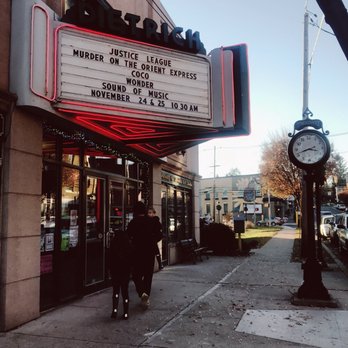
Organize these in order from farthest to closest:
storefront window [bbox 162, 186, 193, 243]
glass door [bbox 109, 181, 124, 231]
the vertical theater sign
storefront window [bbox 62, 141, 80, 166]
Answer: storefront window [bbox 162, 186, 193, 243] < glass door [bbox 109, 181, 124, 231] < storefront window [bbox 62, 141, 80, 166] < the vertical theater sign

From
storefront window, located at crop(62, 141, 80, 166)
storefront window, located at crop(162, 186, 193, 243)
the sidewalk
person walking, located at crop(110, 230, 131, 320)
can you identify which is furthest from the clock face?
storefront window, located at crop(162, 186, 193, 243)

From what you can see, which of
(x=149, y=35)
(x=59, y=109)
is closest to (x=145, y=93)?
(x=149, y=35)

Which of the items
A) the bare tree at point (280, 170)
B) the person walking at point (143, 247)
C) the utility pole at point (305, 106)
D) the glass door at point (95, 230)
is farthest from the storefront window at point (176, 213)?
the bare tree at point (280, 170)

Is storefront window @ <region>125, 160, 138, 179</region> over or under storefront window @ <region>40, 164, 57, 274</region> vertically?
over

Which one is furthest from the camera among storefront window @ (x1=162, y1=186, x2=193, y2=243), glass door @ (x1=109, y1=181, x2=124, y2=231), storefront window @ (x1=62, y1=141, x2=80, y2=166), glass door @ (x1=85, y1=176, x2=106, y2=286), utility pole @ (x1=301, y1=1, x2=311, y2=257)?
utility pole @ (x1=301, y1=1, x2=311, y2=257)

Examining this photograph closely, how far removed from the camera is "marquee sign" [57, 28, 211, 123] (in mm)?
6625

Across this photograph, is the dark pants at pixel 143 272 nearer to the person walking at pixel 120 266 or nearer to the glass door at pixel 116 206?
the person walking at pixel 120 266

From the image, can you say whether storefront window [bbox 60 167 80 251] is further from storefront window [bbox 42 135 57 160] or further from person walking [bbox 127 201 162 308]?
person walking [bbox 127 201 162 308]

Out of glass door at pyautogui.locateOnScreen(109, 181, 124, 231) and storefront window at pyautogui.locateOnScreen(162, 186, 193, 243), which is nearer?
glass door at pyautogui.locateOnScreen(109, 181, 124, 231)

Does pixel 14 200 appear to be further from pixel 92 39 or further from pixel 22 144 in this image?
pixel 92 39

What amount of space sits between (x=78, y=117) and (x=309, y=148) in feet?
15.2

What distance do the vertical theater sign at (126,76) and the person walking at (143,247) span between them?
6.04ft

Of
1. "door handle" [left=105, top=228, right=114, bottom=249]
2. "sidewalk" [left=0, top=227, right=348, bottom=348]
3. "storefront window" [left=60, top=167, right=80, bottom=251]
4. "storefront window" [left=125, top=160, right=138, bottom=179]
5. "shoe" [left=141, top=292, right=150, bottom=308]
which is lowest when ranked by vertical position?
"sidewalk" [left=0, top=227, right=348, bottom=348]

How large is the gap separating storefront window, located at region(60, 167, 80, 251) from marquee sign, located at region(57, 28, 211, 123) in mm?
1822
